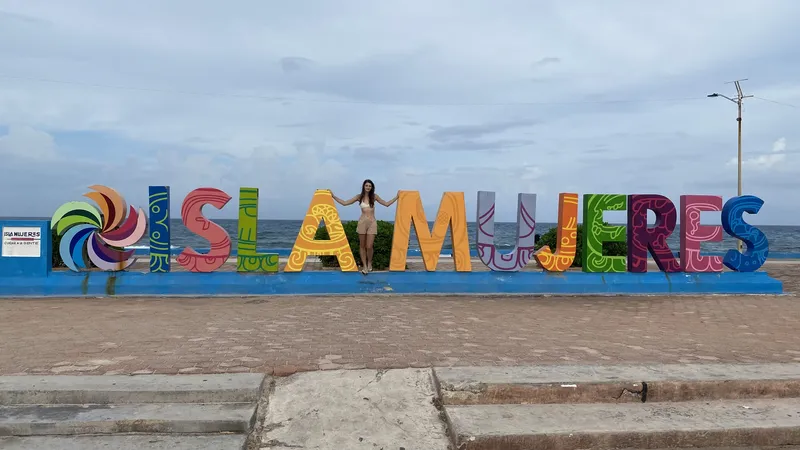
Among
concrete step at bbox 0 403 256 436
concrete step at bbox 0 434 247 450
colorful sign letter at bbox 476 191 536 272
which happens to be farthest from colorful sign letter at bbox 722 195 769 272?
concrete step at bbox 0 434 247 450

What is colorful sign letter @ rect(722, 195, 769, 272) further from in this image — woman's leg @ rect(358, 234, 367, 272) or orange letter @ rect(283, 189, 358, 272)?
orange letter @ rect(283, 189, 358, 272)

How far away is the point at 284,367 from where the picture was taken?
5641 millimetres

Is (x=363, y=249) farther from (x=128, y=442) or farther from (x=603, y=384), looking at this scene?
(x=128, y=442)

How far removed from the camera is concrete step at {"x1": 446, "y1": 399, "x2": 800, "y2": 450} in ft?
14.8

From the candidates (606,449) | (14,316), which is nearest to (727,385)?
(606,449)

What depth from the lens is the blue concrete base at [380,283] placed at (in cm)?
1094

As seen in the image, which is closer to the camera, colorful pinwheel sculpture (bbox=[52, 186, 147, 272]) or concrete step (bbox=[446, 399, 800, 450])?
concrete step (bbox=[446, 399, 800, 450])

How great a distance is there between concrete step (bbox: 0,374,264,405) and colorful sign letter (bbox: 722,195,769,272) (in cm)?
1062

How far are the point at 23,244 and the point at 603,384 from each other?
10.8m

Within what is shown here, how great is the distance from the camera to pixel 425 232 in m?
11.5

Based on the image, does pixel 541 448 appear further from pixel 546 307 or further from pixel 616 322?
pixel 546 307

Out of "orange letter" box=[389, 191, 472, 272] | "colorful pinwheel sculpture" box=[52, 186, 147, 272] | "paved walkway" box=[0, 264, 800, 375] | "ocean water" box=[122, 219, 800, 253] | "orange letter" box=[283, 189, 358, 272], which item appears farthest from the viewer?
Result: "ocean water" box=[122, 219, 800, 253]

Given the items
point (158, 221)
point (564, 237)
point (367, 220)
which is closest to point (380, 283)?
point (367, 220)

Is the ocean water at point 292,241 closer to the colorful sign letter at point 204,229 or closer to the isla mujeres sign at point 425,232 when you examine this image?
the isla mujeres sign at point 425,232
